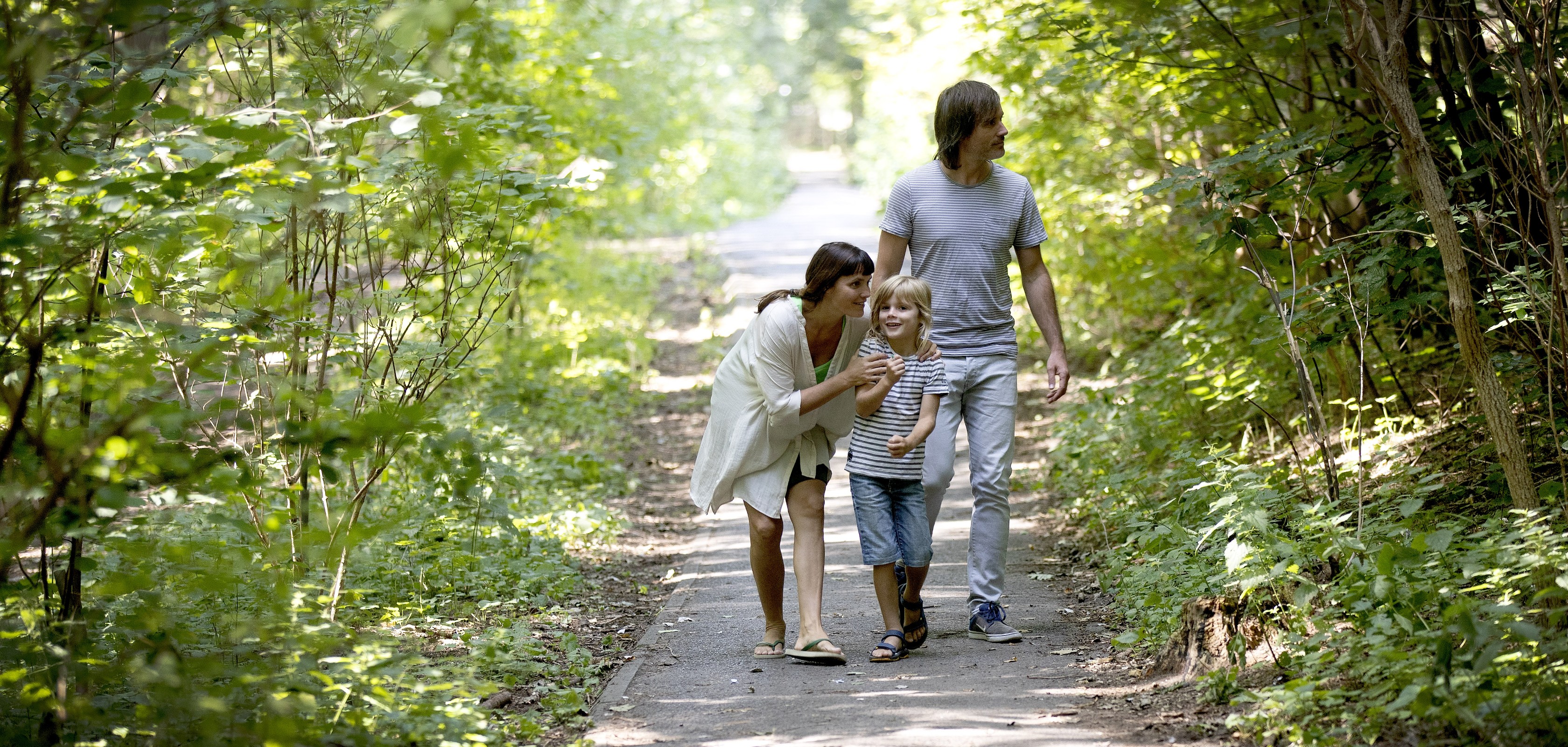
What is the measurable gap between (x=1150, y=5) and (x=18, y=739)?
5855mm

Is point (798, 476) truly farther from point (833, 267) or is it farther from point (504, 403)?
point (504, 403)

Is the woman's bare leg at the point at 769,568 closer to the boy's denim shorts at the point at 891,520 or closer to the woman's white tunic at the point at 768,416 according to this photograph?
the woman's white tunic at the point at 768,416

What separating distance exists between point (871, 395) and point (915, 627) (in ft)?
3.46

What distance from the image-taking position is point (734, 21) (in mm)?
39312

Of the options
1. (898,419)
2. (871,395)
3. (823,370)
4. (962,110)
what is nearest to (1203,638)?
(898,419)

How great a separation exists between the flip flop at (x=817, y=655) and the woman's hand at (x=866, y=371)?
107 centimetres

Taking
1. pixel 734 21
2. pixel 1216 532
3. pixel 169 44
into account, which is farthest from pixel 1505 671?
pixel 734 21

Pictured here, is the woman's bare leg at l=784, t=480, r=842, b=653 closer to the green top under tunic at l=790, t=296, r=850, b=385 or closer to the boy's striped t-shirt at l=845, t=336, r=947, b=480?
the boy's striped t-shirt at l=845, t=336, r=947, b=480

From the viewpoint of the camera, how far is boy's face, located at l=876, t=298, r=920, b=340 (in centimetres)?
476

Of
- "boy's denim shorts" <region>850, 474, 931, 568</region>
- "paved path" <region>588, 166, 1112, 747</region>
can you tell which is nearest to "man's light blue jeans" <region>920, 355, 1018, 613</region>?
"boy's denim shorts" <region>850, 474, 931, 568</region>

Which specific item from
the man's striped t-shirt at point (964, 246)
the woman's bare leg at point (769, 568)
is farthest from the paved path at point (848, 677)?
the man's striped t-shirt at point (964, 246)

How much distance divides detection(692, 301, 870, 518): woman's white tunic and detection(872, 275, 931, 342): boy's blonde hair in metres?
0.09

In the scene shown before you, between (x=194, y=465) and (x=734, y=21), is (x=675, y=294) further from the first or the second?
(x=734, y=21)

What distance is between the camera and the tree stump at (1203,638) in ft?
14.1
